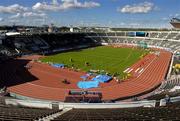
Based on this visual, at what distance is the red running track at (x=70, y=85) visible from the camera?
120 feet

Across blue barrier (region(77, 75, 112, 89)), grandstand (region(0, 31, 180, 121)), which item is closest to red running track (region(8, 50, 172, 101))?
grandstand (region(0, 31, 180, 121))

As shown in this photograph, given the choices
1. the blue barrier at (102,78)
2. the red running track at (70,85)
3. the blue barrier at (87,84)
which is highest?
the blue barrier at (102,78)

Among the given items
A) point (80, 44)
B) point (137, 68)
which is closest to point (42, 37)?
point (80, 44)

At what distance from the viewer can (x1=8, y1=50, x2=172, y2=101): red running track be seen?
3669cm

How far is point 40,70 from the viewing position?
54.0 meters

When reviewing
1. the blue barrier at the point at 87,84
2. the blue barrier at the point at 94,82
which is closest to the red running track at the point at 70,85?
the blue barrier at the point at 87,84

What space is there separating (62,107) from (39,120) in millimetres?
9732

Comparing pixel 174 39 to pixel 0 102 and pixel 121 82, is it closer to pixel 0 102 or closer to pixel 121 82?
pixel 121 82

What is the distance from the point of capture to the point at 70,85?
41.6 m

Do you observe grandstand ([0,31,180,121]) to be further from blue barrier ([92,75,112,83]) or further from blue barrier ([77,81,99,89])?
blue barrier ([92,75,112,83])

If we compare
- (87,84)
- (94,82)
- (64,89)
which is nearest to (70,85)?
(64,89)

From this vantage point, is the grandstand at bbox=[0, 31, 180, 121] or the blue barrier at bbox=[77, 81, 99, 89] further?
the blue barrier at bbox=[77, 81, 99, 89]

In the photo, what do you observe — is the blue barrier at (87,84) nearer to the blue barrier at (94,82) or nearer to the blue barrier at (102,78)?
the blue barrier at (94,82)

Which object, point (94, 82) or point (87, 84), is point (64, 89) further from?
point (94, 82)
